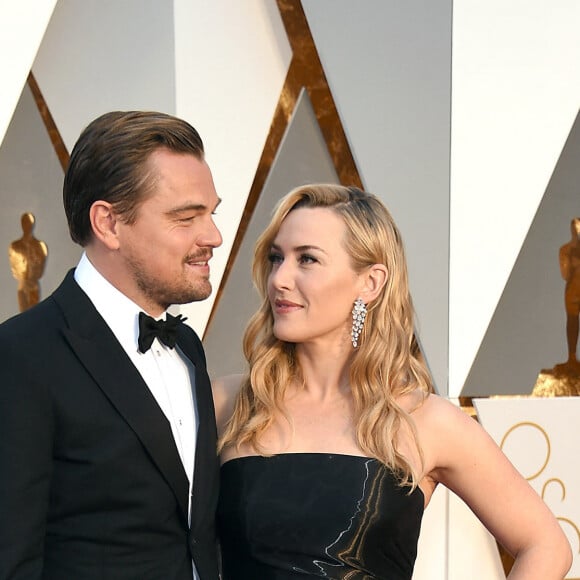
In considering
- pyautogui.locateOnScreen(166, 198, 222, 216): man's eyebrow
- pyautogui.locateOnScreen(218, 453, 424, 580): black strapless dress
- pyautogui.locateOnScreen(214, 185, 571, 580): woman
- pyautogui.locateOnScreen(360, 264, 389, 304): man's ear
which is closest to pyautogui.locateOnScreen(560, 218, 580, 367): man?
pyautogui.locateOnScreen(214, 185, 571, 580): woman

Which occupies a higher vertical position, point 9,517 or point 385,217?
point 385,217

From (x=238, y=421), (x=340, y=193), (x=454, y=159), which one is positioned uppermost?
(x=454, y=159)

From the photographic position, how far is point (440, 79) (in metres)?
3.43

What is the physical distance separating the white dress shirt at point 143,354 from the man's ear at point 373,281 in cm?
63

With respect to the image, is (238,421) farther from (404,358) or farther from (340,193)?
(340,193)

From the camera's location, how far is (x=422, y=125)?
3457mm

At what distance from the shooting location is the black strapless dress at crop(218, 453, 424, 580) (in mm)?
2324

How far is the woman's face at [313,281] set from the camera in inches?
96.8

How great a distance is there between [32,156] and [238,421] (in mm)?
1834

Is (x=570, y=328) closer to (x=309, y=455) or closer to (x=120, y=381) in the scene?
(x=309, y=455)

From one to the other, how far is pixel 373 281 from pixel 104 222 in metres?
0.81

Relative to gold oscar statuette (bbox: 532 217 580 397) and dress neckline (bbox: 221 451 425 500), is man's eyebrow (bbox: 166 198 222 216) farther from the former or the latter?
gold oscar statuette (bbox: 532 217 580 397)

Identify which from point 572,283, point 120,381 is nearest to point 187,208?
point 120,381

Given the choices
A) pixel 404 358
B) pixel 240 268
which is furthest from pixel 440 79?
pixel 404 358
